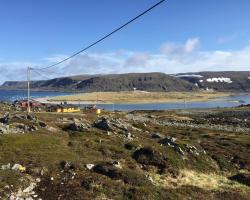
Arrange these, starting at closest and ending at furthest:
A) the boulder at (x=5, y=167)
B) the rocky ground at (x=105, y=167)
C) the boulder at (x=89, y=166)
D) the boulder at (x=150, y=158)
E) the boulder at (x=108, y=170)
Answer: the rocky ground at (x=105, y=167), the boulder at (x=5, y=167), the boulder at (x=108, y=170), the boulder at (x=89, y=166), the boulder at (x=150, y=158)

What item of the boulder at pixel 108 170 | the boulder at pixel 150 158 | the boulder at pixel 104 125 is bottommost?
the boulder at pixel 150 158

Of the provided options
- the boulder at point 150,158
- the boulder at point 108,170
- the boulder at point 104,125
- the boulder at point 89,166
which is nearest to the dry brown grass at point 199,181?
the boulder at point 150,158

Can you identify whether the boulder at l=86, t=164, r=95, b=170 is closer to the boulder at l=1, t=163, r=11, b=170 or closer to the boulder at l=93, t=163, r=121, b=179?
the boulder at l=93, t=163, r=121, b=179

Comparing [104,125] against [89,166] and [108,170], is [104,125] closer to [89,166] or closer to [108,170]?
[89,166]

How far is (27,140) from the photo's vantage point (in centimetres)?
4019

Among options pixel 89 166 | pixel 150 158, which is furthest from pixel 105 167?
pixel 150 158

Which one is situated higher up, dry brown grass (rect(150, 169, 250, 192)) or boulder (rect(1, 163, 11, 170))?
boulder (rect(1, 163, 11, 170))

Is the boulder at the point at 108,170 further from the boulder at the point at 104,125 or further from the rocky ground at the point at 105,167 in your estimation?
the boulder at the point at 104,125

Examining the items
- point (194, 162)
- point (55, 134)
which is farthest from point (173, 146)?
point (55, 134)

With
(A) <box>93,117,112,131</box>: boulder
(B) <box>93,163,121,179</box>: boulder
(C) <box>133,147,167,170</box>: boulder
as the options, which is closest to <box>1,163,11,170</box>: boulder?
(B) <box>93,163,121,179</box>: boulder

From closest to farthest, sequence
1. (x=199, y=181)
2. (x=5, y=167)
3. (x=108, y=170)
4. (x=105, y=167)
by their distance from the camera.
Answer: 1. (x=5, y=167)
2. (x=108, y=170)
3. (x=105, y=167)
4. (x=199, y=181)

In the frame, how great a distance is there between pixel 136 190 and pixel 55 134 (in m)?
21.9

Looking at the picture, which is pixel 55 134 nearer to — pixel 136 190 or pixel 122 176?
pixel 122 176

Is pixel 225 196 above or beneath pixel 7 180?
beneath
